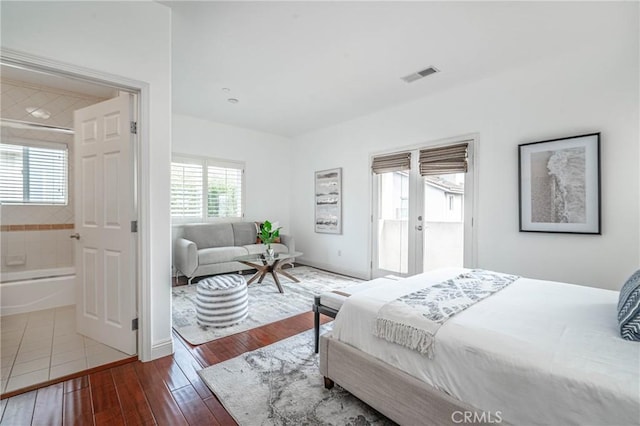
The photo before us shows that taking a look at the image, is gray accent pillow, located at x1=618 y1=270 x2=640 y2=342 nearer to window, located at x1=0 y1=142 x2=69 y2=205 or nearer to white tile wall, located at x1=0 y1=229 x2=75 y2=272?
white tile wall, located at x1=0 y1=229 x2=75 y2=272

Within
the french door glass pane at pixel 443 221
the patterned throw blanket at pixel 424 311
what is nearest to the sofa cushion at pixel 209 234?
the french door glass pane at pixel 443 221

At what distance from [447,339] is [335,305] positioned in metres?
1.01

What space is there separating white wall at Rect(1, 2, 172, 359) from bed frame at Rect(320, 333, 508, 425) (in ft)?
4.74

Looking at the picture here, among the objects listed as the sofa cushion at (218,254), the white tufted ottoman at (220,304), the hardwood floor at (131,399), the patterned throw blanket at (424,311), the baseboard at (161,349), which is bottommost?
the hardwood floor at (131,399)

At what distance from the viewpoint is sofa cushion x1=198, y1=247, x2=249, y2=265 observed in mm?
4509

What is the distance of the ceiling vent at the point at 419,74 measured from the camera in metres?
3.31

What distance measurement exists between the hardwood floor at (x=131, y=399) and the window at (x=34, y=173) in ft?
9.85

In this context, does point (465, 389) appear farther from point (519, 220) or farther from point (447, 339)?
point (519, 220)

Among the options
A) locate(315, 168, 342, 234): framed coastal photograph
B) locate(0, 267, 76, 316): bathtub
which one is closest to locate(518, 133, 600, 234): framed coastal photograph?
locate(315, 168, 342, 234): framed coastal photograph

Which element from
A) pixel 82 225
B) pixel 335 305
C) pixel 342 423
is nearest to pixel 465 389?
pixel 342 423

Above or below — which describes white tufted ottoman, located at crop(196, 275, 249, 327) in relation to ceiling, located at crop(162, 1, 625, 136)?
below

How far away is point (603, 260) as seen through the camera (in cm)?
276

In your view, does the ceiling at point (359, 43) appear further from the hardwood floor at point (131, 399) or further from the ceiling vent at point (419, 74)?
the hardwood floor at point (131, 399)

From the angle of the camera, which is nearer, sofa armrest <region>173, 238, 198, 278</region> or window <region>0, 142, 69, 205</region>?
window <region>0, 142, 69, 205</region>
